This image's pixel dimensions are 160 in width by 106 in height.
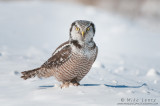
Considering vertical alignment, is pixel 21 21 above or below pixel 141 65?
above

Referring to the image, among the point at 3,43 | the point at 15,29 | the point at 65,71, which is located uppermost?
the point at 15,29

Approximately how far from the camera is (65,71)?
5.59m

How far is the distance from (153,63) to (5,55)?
13.3 feet

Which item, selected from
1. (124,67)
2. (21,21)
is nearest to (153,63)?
(124,67)

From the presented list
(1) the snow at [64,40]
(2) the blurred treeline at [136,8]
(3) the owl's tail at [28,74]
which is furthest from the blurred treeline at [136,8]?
(3) the owl's tail at [28,74]

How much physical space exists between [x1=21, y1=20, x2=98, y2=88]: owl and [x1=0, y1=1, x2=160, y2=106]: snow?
0.25 m

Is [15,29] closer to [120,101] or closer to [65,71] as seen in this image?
[65,71]

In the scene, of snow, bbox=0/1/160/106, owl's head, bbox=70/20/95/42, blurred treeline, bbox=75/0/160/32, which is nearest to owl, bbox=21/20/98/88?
owl's head, bbox=70/20/95/42

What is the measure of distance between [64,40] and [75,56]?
7.80 m

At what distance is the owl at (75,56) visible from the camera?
5489 mm

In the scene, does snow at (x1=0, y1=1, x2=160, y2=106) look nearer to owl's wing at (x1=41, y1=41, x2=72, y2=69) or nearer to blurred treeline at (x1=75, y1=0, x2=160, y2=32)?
owl's wing at (x1=41, y1=41, x2=72, y2=69)

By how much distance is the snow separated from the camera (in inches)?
198

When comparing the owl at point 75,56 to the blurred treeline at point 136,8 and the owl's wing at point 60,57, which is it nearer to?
the owl's wing at point 60,57

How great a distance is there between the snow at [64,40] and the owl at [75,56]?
0.81 ft
